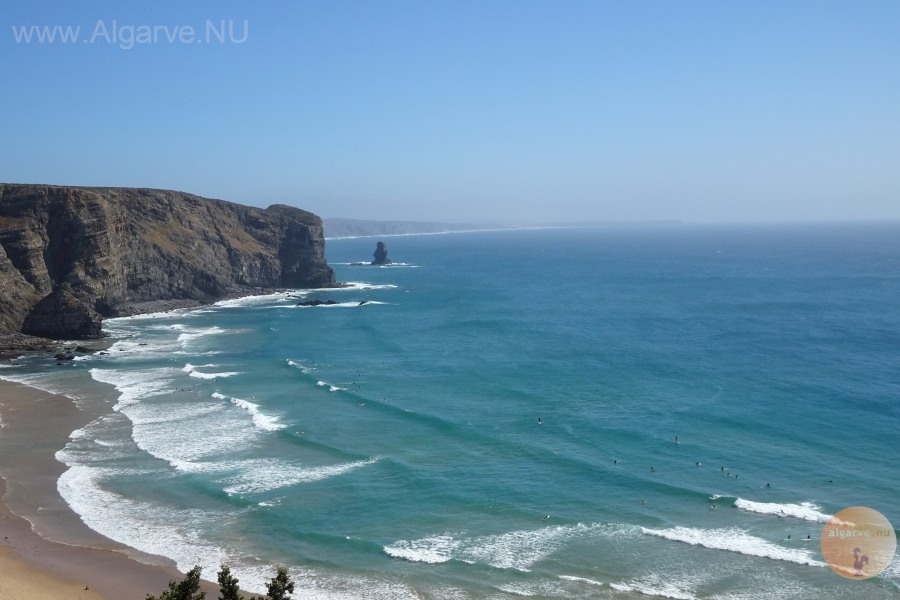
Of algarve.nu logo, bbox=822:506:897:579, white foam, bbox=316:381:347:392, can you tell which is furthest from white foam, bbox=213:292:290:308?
algarve.nu logo, bbox=822:506:897:579

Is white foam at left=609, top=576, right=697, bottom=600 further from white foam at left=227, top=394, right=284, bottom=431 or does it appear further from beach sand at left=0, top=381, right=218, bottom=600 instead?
white foam at left=227, top=394, right=284, bottom=431

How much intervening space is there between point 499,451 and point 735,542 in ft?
52.1

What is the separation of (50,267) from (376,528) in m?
65.8

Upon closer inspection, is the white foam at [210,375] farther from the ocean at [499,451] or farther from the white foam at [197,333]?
the white foam at [197,333]

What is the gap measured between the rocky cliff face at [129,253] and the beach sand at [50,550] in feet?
117

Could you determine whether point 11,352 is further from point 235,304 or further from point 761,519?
point 761,519

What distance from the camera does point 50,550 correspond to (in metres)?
34.8

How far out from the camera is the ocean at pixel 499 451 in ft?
109

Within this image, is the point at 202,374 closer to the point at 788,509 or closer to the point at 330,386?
the point at 330,386

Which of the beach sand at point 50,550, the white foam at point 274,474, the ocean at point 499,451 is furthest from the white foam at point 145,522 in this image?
the white foam at point 274,474

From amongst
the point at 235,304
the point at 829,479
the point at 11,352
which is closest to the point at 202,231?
the point at 235,304

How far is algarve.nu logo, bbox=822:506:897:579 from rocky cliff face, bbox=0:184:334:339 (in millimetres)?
74880

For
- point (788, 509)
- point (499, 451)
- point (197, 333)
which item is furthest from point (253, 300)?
point (788, 509)

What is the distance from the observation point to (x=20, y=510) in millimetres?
39188
